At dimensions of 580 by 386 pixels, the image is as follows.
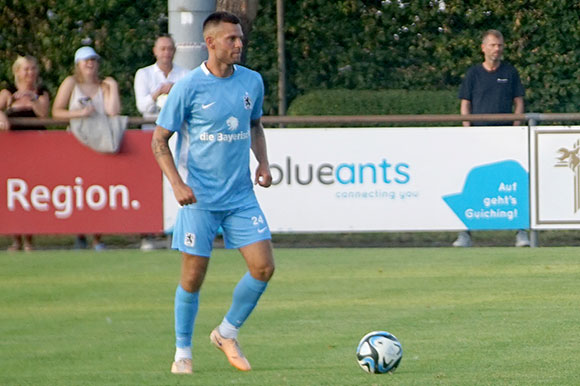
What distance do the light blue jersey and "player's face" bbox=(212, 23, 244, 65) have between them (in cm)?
15

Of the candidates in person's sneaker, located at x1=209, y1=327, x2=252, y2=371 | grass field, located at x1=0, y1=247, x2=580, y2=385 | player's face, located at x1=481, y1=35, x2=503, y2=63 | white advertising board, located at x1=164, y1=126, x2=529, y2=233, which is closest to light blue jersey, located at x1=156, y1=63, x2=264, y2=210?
person's sneaker, located at x1=209, y1=327, x2=252, y2=371

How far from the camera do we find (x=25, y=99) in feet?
50.0

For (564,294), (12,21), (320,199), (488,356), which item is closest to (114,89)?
(320,199)

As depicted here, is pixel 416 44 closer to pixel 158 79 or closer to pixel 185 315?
pixel 158 79

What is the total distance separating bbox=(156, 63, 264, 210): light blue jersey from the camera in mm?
7797

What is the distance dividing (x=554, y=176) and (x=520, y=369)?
7.24 metres

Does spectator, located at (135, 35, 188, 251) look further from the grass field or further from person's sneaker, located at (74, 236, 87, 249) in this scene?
the grass field

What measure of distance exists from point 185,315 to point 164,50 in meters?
7.30

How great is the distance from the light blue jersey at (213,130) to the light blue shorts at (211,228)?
6cm

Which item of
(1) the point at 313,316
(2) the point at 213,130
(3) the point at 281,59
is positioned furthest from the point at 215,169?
(3) the point at 281,59

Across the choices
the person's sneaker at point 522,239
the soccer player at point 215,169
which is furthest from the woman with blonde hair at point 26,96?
the soccer player at point 215,169

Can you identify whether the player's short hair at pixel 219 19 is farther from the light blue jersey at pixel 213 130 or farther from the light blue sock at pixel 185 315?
the light blue sock at pixel 185 315

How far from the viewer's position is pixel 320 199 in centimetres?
1473

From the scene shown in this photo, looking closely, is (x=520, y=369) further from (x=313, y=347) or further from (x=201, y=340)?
(x=201, y=340)
